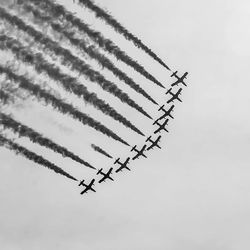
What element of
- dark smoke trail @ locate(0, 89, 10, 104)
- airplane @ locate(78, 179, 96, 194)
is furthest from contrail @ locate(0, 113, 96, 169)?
airplane @ locate(78, 179, 96, 194)

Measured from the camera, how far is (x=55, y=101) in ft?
109

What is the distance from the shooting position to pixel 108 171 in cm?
5950

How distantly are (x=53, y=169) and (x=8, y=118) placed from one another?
6338mm

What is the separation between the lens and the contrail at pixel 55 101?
30619 millimetres

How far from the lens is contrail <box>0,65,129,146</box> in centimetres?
3062

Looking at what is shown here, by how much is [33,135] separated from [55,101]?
277cm

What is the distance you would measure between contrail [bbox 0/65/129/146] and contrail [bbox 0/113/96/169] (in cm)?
222

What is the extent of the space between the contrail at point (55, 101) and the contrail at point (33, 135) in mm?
2222

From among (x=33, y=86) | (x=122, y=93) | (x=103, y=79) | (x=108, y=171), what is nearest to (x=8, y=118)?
(x=33, y=86)

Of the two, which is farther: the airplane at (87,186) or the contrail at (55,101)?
the airplane at (87,186)

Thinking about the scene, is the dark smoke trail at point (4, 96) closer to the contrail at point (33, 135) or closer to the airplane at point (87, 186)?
the contrail at point (33, 135)

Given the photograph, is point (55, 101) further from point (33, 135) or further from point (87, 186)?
point (87, 186)

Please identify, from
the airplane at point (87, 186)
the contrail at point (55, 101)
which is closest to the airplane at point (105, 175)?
the airplane at point (87, 186)

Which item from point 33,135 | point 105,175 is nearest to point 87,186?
point 105,175
